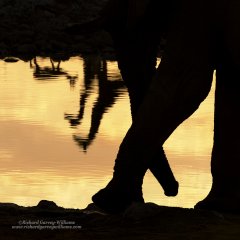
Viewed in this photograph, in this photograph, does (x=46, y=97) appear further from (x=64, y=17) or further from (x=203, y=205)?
(x=64, y=17)

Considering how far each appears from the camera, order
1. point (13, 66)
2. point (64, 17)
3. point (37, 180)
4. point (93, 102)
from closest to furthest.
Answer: point (37, 180) < point (93, 102) < point (13, 66) < point (64, 17)

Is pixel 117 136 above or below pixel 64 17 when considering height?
above

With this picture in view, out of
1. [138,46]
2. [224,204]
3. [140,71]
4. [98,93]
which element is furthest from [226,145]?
[98,93]

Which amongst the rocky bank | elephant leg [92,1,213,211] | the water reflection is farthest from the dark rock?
the rocky bank

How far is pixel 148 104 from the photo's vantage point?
8.97m

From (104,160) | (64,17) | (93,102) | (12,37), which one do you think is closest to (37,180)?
(104,160)

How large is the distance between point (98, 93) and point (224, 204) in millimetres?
14512

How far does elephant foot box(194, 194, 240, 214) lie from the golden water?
1.84m

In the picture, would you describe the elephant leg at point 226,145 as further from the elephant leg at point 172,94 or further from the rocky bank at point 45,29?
the rocky bank at point 45,29

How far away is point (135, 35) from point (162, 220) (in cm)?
150

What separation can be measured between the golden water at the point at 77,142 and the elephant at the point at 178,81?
1995mm

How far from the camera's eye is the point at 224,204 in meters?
9.45

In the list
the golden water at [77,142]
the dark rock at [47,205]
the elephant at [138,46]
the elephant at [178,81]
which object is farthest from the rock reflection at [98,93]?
the elephant at [178,81]

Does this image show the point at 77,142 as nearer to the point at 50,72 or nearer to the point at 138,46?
the point at 138,46
